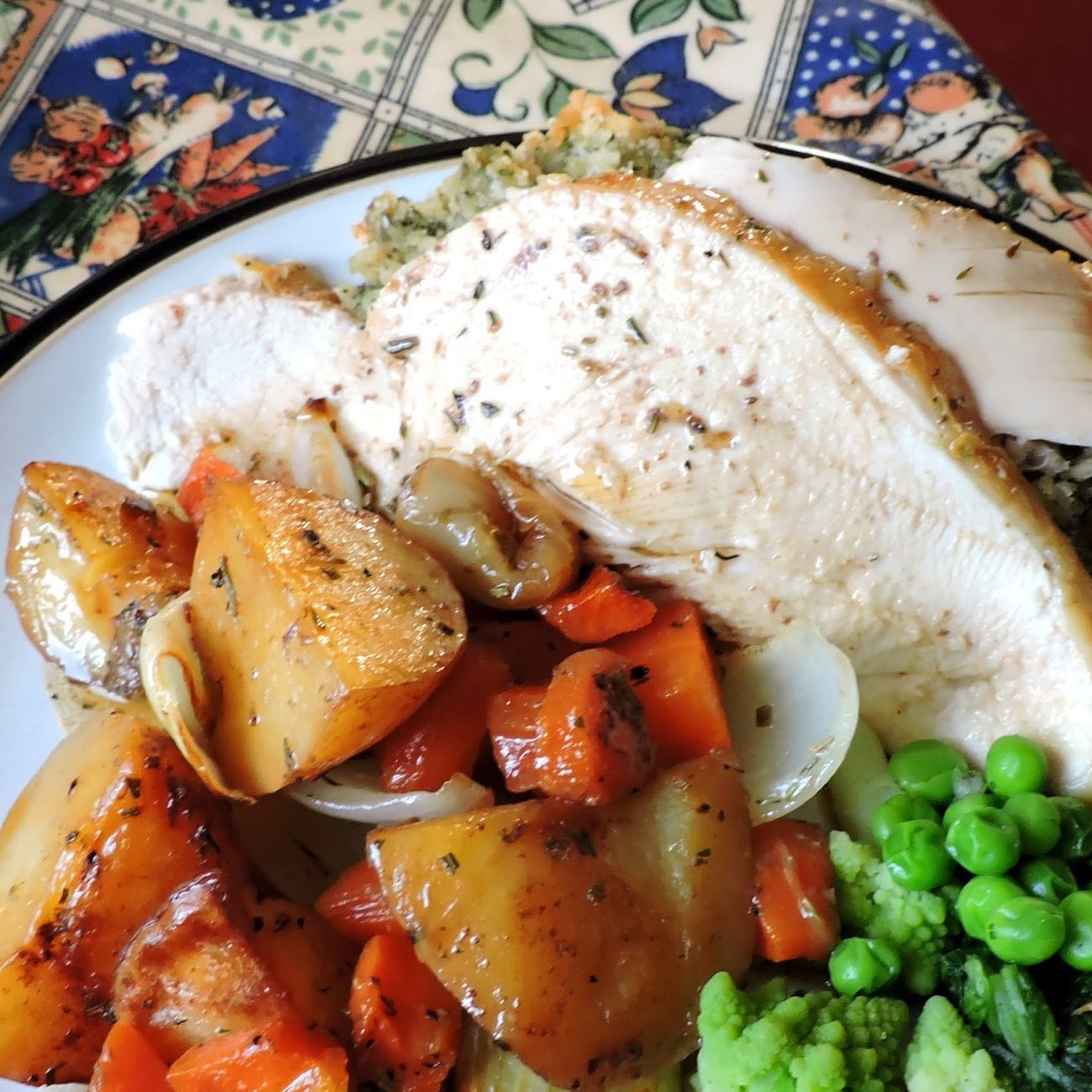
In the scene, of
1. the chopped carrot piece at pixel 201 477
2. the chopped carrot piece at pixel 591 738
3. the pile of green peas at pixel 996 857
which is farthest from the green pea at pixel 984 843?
the chopped carrot piece at pixel 201 477

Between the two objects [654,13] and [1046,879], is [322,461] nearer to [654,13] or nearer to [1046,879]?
[1046,879]

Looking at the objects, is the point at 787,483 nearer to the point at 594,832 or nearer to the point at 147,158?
the point at 594,832

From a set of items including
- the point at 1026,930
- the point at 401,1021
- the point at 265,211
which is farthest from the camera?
the point at 265,211

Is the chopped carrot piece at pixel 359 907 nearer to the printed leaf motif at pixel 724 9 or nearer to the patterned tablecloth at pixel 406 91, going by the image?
the patterned tablecloth at pixel 406 91

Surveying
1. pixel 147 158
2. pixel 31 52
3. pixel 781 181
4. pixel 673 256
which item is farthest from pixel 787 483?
pixel 31 52

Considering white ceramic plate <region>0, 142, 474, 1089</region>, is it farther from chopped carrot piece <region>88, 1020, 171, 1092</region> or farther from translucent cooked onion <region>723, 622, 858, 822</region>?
translucent cooked onion <region>723, 622, 858, 822</region>

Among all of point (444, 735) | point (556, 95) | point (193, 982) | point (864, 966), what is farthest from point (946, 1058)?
point (556, 95)
